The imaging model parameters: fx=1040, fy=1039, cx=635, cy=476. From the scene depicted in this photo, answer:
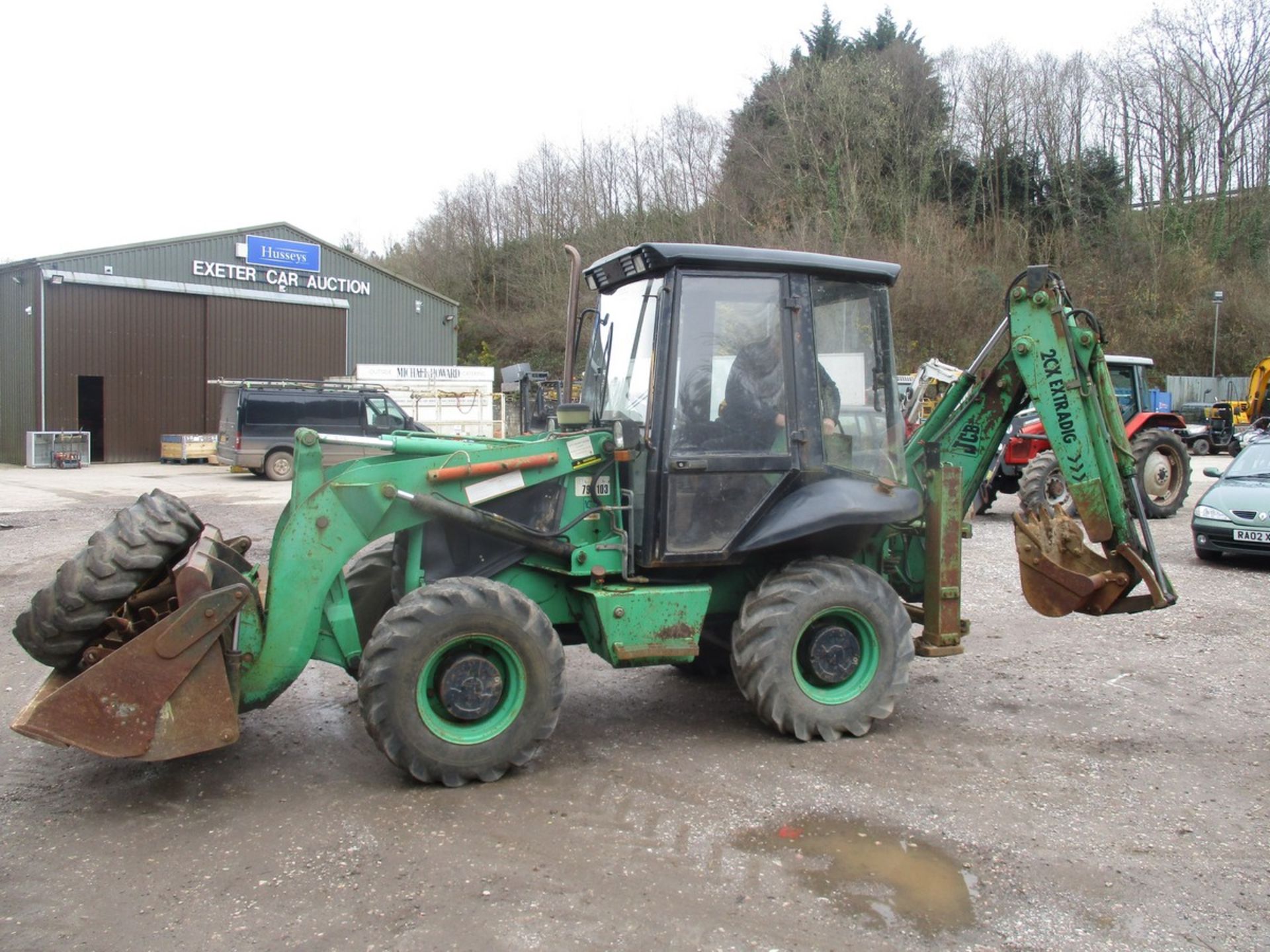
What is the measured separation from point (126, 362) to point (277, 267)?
516 cm

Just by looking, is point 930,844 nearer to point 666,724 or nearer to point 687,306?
point 666,724

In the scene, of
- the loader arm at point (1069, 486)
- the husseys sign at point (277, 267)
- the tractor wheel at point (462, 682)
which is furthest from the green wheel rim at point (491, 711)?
the husseys sign at point (277, 267)

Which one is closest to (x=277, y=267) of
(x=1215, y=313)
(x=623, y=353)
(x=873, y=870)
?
(x=623, y=353)

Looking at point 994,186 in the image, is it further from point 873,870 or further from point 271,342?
point 873,870

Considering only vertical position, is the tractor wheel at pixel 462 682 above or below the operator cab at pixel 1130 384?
below

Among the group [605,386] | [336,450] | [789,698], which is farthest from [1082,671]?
[336,450]

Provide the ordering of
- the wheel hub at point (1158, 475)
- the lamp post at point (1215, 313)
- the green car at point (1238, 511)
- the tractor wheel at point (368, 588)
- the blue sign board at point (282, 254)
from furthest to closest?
the lamp post at point (1215, 313) < the blue sign board at point (282, 254) < the wheel hub at point (1158, 475) < the green car at point (1238, 511) < the tractor wheel at point (368, 588)

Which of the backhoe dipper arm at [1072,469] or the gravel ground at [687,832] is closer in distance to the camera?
the gravel ground at [687,832]

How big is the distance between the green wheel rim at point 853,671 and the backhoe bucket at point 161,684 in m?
2.72

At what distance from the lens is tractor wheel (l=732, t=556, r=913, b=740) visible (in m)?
5.20

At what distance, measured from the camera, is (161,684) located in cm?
428

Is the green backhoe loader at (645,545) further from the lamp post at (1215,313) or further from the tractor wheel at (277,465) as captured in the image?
the lamp post at (1215,313)

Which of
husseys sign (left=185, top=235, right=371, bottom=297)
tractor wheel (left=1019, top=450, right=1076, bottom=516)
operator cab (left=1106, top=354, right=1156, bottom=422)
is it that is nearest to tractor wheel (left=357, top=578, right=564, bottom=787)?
tractor wheel (left=1019, top=450, right=1076, bottom=516)

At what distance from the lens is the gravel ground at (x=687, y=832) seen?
139 inches
